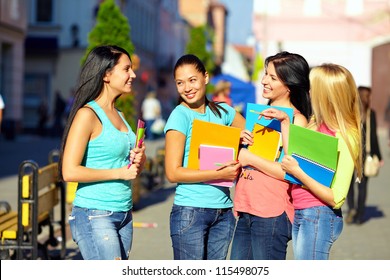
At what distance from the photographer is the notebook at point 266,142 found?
15.9 feet

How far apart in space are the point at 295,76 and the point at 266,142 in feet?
1.22

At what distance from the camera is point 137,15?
55688 mm

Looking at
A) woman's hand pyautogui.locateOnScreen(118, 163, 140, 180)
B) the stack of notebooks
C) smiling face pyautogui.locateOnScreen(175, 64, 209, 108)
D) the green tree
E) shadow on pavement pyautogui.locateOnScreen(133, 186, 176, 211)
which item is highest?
the green tree

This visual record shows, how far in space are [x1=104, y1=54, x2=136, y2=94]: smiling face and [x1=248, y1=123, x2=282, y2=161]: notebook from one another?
0.68 metres

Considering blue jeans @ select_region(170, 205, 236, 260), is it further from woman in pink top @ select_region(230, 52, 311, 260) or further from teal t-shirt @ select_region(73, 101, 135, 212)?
teal t-shirt @ select_region(73, 101, 135, 212)

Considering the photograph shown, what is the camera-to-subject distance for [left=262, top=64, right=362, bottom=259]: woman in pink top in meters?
4.72

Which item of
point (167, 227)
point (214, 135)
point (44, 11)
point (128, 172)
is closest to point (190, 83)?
point (214, 135)

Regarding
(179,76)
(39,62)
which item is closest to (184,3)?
(39,62)

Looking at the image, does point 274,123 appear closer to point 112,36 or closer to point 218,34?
point 112,36

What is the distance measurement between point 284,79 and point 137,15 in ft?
168

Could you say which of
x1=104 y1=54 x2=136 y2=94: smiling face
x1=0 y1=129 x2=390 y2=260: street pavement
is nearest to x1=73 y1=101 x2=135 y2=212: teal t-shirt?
x1=104 y1=54 x2=136 y2=94: smiling face

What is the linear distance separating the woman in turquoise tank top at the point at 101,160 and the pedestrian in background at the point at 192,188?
0.68ft

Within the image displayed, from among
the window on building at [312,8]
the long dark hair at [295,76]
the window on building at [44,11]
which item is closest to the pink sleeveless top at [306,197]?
the long dark hair at [295,76]

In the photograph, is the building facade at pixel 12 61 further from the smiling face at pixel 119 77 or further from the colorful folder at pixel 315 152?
the colorful folder at pixel 315 152
